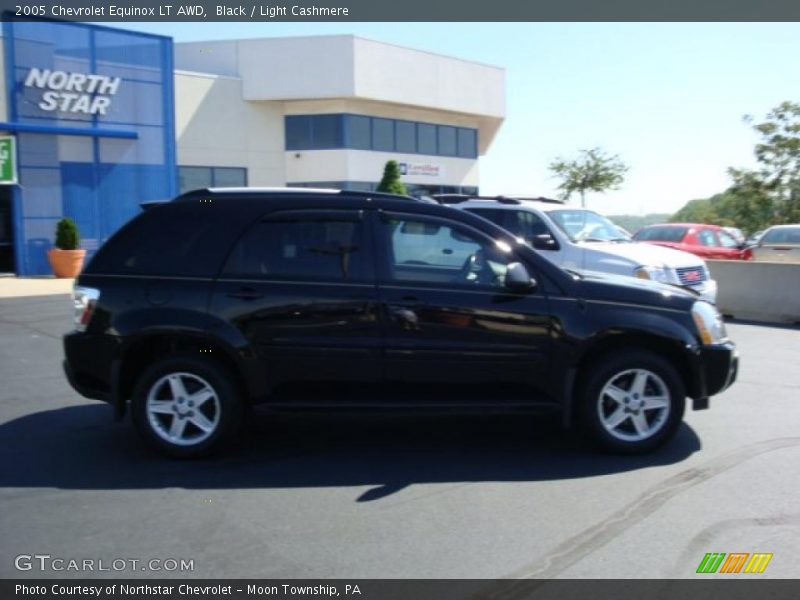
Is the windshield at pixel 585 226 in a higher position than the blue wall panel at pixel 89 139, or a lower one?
lower

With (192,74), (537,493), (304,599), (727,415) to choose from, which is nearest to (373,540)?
(304,599)

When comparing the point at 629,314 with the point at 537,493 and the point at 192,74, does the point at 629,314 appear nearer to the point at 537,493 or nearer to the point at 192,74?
the point at 537,493

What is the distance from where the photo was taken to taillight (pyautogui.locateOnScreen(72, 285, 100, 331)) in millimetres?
5543

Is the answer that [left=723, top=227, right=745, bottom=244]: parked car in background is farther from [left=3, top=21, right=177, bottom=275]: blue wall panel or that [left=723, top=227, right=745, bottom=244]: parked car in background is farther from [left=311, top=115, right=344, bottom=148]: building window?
[left=3, top=21, right=177, bottom=275]: blue wall panel

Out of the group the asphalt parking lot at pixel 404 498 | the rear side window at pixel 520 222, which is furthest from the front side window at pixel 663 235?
the asphalt parking lot at pixel 404 498

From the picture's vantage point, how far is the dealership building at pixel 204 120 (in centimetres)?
2188

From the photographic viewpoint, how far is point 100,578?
12.2 ft

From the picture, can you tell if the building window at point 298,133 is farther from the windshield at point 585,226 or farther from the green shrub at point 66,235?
the windshield at point 585,226

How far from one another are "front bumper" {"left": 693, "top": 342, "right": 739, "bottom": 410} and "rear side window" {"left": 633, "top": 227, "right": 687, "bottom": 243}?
13254 mm

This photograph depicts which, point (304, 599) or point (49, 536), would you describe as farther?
point (49, 536)

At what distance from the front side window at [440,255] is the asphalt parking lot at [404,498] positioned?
1.31 meters

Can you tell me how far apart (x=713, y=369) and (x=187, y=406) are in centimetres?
383

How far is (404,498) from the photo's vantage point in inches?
189

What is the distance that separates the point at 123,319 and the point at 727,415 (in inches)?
199
